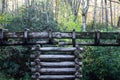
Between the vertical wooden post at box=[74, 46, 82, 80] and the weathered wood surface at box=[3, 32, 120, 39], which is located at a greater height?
the weathered wood surface at box=[3, 32, 120, 39]

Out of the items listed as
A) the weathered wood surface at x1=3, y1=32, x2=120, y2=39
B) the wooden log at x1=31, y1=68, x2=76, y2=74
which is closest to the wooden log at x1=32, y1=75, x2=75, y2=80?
the wooden log at x1=31, y1=68, x2=76, y2=74

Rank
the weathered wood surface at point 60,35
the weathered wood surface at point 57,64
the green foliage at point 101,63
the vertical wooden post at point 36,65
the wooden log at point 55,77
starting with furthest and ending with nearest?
the green foliage at point 101,63
the weathered wood surface at point 60,35
the weathered wood surface at point 57,64
the vertical wooden post at point 36,65
the wooden log at point 55,77

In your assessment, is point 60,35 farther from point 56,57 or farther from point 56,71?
point 56,71

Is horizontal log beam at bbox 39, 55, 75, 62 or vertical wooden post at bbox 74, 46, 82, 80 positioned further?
horizontal log beam at bbox 39, 55, 75, 62

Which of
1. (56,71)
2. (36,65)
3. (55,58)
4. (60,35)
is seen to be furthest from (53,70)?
(60,35)

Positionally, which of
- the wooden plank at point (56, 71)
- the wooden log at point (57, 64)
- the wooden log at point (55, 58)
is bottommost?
the wooden plank at point (56, 71)

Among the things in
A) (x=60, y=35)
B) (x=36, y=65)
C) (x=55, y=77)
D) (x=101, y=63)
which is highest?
(x=60, y=35)

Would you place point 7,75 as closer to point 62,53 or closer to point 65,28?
point 62,53

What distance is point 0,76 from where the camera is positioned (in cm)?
1961

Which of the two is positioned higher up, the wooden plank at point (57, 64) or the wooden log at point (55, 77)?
the wooden plank at point (57, 64)

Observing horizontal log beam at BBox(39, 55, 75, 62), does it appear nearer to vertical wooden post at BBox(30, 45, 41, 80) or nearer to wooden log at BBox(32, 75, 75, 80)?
vertical wooden post at BBox(30, 45, 41, 80)

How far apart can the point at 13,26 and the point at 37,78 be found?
899 cm

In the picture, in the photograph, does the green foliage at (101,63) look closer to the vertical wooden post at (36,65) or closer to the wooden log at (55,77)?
the wooden log at (55,77)

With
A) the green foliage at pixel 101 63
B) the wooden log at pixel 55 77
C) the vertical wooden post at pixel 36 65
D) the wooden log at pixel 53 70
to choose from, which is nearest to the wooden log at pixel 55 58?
the vertical wooden post at pixel 36 65
